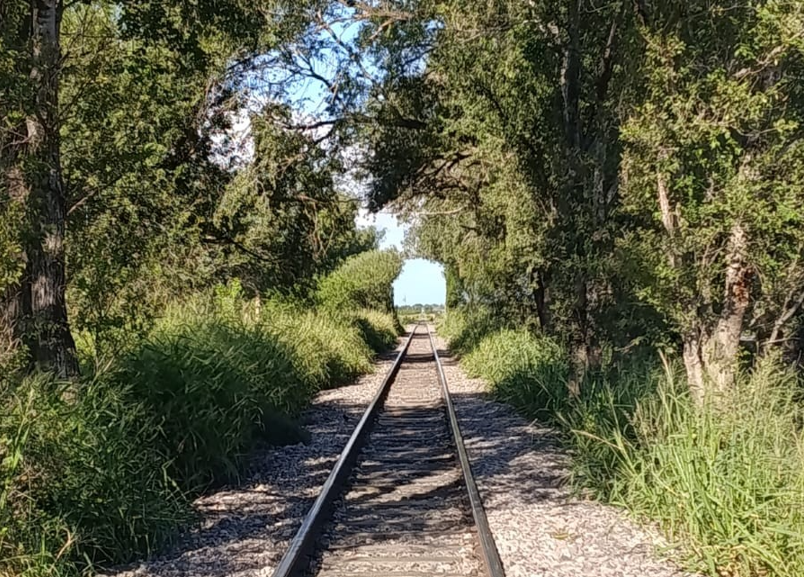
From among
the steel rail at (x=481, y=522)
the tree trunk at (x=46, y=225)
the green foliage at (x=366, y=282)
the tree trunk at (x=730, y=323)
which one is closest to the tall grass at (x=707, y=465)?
the tree trunk at (x=730, y=323)

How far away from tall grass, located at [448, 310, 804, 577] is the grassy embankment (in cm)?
366

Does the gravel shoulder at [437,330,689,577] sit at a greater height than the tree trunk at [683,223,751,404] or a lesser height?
lesser

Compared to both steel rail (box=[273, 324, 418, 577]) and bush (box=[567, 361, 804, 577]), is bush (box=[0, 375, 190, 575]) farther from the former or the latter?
bush (box=[567, 361, 804, 577])

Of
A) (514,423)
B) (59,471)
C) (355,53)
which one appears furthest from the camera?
(355,53)

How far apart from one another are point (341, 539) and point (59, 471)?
2.13 m

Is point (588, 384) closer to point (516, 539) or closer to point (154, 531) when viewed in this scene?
point (516, 539)

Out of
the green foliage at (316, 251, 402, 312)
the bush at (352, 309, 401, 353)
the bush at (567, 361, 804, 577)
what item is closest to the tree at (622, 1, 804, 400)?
the bush at (567, 361, 804, 577)

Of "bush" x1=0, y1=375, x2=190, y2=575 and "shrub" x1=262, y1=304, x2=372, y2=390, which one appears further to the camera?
"shrub" x1=262, y1=304, x2=372, y2=390

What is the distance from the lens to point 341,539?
5852 millimetres

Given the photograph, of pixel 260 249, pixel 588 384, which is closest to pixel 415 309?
pixel 260 249

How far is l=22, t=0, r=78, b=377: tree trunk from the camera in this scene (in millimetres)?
6207

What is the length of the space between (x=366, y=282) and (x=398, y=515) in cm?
3412

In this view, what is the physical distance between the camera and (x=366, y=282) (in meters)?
40.6

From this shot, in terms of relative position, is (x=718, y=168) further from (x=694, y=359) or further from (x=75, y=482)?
(x=75, y=482)
